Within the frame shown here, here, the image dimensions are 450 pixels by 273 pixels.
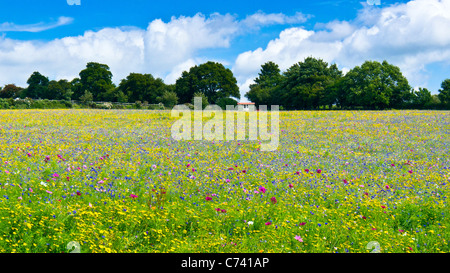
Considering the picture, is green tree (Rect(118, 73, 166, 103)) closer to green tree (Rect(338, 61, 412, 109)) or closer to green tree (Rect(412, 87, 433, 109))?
green tree (Rect(338, 61, 412, 109))

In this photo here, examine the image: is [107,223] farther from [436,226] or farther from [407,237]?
[436,226]

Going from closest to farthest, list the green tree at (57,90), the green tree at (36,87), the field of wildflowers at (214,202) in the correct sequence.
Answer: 1. the field of wildflowers at (214,202)
2. the green tree at (57,90)
3. the green tree at (36,87)

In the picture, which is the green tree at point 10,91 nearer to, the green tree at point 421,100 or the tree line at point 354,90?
the tree line at point 354,90

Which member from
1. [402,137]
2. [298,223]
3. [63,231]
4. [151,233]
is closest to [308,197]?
[298,223]

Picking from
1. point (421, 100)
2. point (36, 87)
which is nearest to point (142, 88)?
point (36, 87)

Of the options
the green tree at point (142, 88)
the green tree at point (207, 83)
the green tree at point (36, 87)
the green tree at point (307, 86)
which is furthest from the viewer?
the green tree at point (36, 87)

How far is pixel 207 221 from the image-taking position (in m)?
6.47

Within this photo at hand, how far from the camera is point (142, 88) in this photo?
353ft

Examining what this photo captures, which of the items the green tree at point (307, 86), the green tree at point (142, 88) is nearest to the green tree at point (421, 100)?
the green tree at point (307, 86)

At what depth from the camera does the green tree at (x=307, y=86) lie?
89062 millimetres

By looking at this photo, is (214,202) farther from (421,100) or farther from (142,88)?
(142,88)

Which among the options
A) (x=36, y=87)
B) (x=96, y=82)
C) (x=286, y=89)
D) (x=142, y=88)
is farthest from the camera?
(x=36, y=87)

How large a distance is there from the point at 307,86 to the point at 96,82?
6602 cm

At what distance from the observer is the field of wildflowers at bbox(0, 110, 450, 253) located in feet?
18.8
